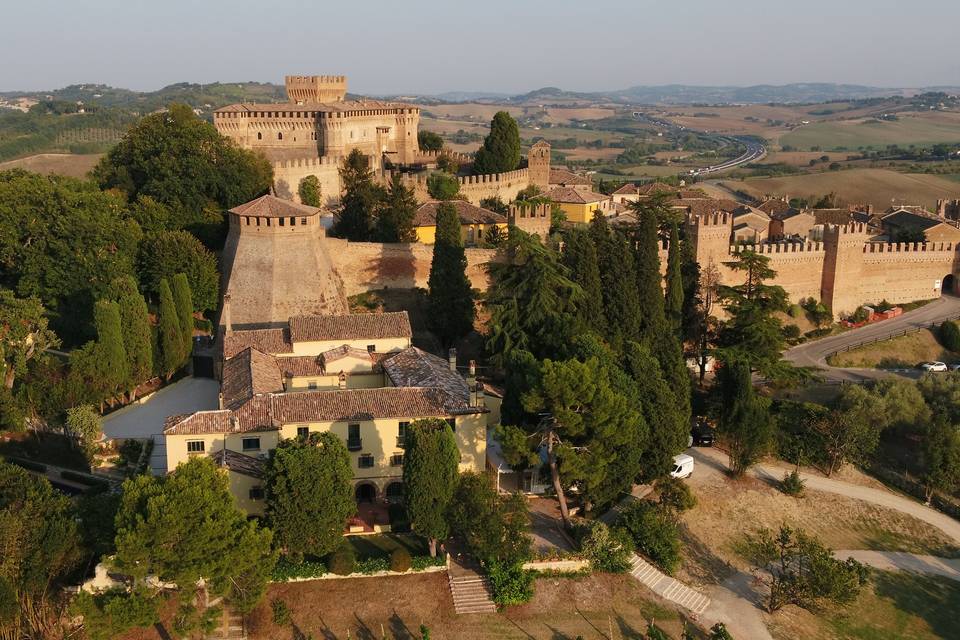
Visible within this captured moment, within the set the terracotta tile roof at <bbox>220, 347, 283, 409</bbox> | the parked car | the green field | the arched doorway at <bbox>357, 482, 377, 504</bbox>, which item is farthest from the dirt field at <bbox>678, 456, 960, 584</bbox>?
the green field

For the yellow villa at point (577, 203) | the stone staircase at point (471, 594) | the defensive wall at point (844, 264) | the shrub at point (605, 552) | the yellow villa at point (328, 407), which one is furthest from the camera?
the yellow villa at point (577, 203)

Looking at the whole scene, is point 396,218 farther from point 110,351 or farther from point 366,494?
point 366,494

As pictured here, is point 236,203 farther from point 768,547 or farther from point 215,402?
point 768,547

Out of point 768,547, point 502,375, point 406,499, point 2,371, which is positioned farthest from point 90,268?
point 768,547

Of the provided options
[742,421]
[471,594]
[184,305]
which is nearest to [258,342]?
[184,305]

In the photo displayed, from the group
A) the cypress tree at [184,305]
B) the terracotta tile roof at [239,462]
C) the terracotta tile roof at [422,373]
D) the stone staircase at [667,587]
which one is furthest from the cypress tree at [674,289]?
the terracotta tile roof at [239,462]

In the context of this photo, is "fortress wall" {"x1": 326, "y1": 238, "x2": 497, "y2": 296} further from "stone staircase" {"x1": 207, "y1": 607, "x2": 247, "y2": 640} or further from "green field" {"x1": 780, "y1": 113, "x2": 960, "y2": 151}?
"green field" {"x1": 780, "y1": 113, "x2": 960, "y2": 151}

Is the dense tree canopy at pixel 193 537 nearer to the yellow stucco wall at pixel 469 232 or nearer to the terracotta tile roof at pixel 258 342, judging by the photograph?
the terracotta tile roof at pixel 258 342
